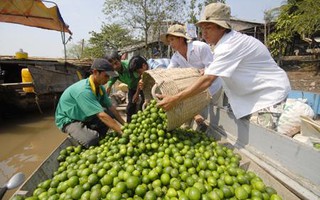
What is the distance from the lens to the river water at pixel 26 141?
5.43 m

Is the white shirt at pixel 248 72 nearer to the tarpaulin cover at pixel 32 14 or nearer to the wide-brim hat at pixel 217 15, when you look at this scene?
the wide-brim hat at pixel 217 15

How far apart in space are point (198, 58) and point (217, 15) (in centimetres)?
129

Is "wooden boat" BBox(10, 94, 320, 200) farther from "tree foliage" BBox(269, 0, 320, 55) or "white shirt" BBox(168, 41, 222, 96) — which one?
"tree foliage" BBox(269, 0, 320, 55)

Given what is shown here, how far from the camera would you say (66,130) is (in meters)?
3.79

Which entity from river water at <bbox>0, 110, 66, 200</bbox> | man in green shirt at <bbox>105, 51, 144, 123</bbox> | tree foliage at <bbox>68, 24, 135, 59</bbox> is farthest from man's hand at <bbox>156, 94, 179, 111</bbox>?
tree foliage at <bbox>68, 24, 135, 59</bbox>

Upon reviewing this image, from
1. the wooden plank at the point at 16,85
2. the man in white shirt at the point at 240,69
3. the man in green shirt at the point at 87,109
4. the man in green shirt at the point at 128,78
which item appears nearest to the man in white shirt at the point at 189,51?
the man in white shirt at the point at 240,69

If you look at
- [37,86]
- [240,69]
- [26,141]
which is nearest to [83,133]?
[240,69]

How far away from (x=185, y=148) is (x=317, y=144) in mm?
1358

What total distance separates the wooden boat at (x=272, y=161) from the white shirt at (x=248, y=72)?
0.30 meters

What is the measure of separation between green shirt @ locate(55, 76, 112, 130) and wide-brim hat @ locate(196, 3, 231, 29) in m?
1.89

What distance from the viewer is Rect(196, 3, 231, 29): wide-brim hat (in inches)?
106

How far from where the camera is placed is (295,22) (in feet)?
44.9

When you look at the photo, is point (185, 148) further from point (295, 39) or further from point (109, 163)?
point (295, 39)

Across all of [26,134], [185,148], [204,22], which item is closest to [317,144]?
[185,148]
